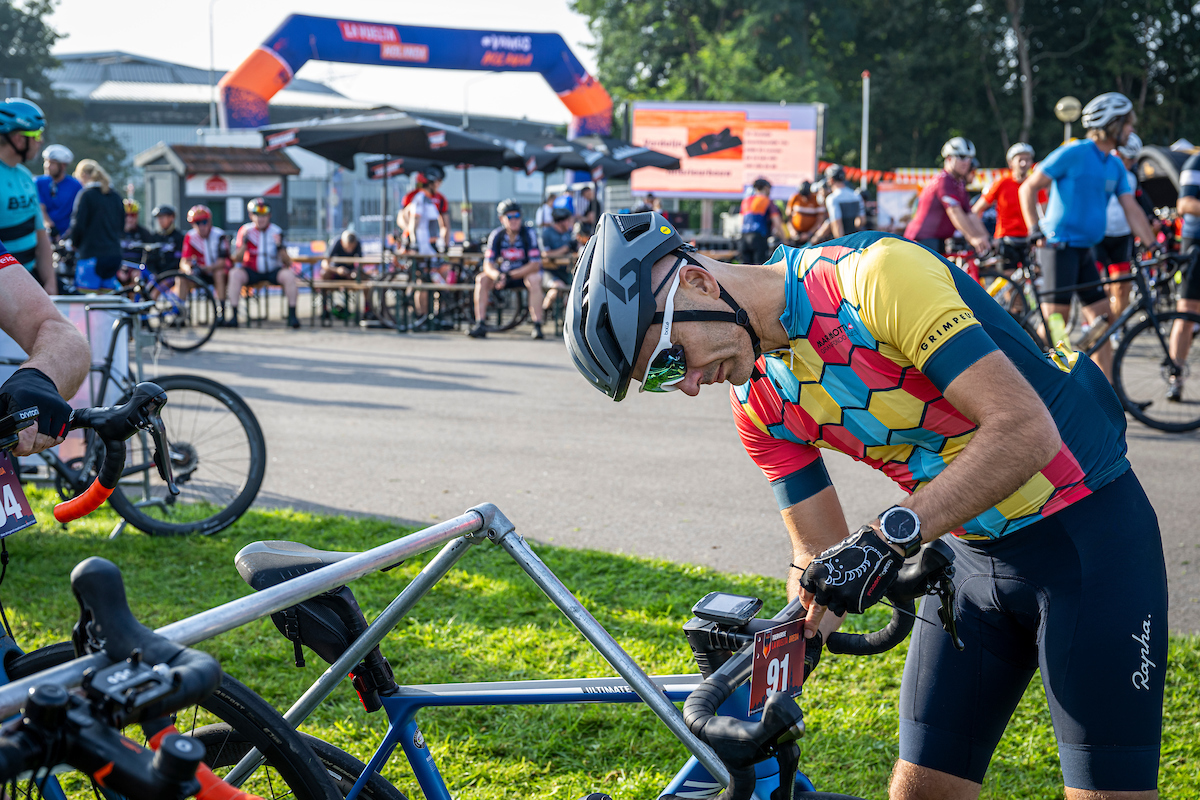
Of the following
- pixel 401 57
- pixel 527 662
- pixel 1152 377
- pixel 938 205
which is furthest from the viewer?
pixel 401 57

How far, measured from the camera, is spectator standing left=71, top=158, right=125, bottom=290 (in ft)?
35.9

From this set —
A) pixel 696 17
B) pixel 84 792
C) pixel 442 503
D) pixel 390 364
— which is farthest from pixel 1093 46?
pixel 84 792

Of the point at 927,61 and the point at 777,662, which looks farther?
the point at 927,61

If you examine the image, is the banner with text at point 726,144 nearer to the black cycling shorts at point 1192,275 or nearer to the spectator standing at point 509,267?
the spectator standing at point 509,267

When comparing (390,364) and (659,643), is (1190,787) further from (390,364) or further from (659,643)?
(390,364)

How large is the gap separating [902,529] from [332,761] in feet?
4.07

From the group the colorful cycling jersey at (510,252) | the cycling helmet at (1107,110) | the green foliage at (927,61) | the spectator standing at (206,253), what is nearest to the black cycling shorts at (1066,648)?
the cycling helmet at (1107,110)

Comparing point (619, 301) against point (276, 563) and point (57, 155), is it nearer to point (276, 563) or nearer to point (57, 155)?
point (276, 563)

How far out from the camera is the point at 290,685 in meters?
3.72

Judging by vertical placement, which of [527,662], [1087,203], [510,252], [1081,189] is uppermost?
[1081,189]

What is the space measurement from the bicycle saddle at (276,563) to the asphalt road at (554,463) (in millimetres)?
3379

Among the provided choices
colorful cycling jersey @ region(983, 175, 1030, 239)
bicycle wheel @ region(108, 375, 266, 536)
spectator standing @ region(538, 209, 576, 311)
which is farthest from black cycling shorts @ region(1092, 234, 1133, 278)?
bicycle wheel @ region(108, 375, 266, 536)

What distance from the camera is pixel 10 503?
2184 mm

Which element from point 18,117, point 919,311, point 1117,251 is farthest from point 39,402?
point 1117,251
